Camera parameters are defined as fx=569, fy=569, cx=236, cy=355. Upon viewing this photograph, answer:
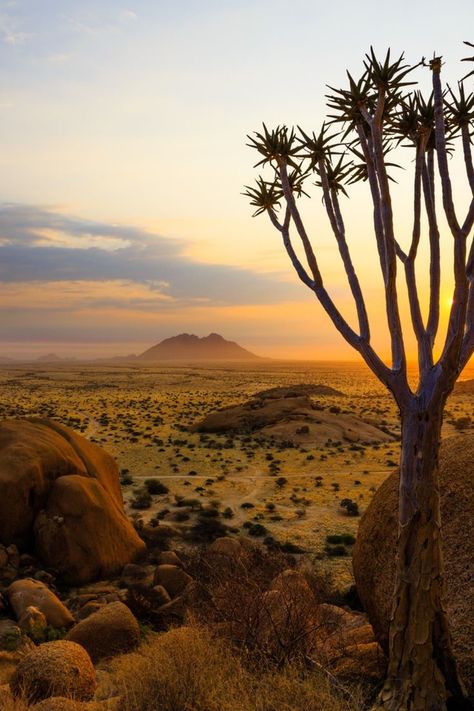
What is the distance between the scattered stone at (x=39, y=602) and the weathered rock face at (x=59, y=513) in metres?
1.73

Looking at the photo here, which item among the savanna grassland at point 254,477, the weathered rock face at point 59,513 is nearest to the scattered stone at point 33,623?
the weathered rock face at point 59,513

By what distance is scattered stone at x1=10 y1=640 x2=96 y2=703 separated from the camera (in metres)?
8.11

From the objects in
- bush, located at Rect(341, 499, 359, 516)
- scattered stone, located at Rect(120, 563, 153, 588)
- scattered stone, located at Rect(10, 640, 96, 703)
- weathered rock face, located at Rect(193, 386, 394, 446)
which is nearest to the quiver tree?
scattered stone, located at Rect(10, 640, 96, 703)

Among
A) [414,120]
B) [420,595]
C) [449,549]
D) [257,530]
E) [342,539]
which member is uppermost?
[414,120]

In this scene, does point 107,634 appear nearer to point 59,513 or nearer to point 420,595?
point 59,513

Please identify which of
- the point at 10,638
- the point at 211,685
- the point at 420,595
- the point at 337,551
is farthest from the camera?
the point at 337,551

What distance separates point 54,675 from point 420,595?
535cm

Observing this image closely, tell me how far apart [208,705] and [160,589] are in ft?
19.6

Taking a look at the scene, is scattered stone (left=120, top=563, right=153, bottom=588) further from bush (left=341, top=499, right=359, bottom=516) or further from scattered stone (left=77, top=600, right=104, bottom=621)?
bush (left=341, top=499, right=359, bottom=516)

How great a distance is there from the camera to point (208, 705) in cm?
736

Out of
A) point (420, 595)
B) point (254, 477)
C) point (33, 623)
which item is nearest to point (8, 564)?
point (33, 623)

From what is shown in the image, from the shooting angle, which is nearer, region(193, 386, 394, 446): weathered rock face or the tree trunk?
the tree trunk

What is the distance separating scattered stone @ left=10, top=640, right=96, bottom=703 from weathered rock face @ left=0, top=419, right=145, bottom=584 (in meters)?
5.81

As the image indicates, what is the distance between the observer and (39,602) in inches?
472
